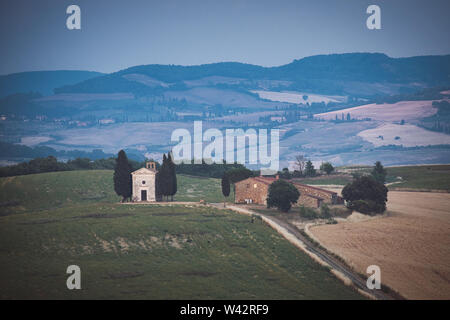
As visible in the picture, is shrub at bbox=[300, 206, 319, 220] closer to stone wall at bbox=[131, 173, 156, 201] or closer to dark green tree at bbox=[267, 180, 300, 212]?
dark green tree at bbox=[267, 180, 300, 212]

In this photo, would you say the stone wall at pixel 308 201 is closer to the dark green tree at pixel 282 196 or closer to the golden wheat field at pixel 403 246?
the dark green tree at pixel 282 196

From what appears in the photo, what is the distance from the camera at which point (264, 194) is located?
346ft

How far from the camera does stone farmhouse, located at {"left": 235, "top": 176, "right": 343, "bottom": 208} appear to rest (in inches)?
4136

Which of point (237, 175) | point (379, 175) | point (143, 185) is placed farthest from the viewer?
point (379, 175)

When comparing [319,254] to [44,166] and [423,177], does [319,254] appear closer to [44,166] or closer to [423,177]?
[423,177]

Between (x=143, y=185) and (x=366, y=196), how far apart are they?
3889cm

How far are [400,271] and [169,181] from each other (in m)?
53.4

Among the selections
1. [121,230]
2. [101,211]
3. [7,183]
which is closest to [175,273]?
[121,230]

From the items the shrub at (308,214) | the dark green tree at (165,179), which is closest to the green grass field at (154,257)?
the dark green tree at (165,179)

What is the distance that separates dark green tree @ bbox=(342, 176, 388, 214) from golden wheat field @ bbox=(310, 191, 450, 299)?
2758 mm

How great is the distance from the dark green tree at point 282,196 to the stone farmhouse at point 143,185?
66.7 ft

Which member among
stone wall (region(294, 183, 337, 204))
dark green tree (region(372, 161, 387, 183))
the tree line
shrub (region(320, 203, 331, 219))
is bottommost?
shrub (region(320, 203, 331, 219))

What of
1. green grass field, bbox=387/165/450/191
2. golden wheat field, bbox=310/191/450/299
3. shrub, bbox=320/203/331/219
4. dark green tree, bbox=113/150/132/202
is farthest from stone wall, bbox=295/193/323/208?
green grass field, bbox=387/165/450/191

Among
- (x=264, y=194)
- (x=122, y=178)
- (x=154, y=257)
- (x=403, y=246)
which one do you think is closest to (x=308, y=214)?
(x=264, y=194)
